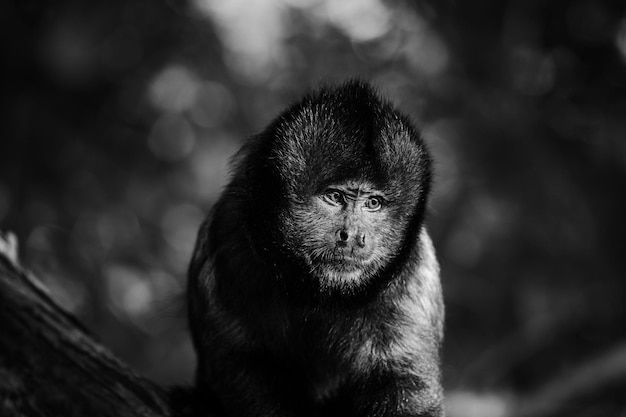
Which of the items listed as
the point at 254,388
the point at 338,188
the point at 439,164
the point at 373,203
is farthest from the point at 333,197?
the point at 439,164

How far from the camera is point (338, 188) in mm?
4633

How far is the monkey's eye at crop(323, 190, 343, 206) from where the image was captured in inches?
→ 183

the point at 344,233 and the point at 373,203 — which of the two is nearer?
the point at 344,233

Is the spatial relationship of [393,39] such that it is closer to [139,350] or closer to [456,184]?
[456,184]

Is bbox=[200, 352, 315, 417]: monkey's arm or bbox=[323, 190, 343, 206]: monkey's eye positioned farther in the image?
bbox=[323, 190, 343, 206]: monkey's eye

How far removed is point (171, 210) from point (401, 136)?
7.00 meters

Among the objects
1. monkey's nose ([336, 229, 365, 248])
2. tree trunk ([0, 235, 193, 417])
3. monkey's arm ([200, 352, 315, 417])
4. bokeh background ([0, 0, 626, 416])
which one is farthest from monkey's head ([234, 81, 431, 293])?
bokeh background ([0, 0, 626, 416])

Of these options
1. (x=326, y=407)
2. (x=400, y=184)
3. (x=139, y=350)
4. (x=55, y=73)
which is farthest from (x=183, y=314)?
(x=139, y=350)

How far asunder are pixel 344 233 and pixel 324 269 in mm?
247

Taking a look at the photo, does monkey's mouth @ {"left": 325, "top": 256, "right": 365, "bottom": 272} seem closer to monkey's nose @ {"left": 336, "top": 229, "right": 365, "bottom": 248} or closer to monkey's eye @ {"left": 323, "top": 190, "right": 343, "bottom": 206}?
monkey's nose @ {"left": 336, "top": 229, "right": 365, "bottom": 248}

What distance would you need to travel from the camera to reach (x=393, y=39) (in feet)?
39.7

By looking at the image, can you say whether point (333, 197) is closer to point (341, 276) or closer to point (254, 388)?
point (341, 276)

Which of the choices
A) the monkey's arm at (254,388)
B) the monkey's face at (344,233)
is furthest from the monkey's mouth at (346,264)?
the monkey's arm at (254,388)

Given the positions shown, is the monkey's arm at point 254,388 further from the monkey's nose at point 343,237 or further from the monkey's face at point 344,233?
the monkey's nose at point 343,237
